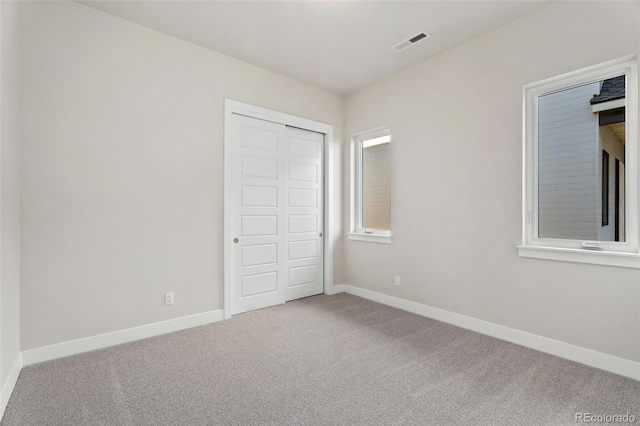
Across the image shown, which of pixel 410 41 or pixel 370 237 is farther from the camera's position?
pixel 370 237

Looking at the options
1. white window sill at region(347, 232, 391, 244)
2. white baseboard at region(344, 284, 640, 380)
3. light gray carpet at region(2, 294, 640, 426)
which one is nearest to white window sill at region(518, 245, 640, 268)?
white baseboard at region(344, 284, 640, 380)

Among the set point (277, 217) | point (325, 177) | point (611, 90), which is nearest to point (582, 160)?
point (611, 90)

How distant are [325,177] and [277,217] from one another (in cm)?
101

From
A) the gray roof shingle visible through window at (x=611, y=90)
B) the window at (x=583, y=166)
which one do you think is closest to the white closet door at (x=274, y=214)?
the window at (x=583, y=166)

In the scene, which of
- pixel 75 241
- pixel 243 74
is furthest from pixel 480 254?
pixel 75 241

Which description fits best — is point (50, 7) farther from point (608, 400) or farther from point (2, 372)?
point (608, 400)

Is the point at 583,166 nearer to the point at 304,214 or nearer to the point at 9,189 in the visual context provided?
the point at 304,214

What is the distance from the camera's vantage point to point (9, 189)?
2.12m

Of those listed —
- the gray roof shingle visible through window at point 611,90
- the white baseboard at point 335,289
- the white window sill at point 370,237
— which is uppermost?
the gray roof shingle visible through window at point 611,90

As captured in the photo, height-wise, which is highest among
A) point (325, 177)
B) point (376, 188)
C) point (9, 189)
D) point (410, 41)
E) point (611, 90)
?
point (410, 41)

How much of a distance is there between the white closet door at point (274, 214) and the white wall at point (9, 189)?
5.90ft

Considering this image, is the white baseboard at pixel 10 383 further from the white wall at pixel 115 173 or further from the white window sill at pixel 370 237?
the white window sill at pixel 370 237

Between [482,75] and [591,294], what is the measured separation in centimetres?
218

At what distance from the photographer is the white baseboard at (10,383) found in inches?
72.6
